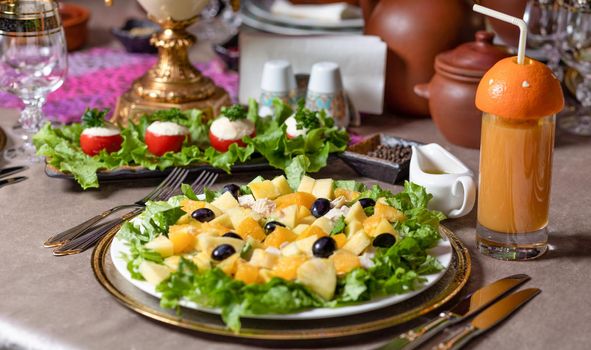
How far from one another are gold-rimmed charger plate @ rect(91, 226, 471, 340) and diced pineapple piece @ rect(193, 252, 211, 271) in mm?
51

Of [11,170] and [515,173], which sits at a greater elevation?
[515,173]

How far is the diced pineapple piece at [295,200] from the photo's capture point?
1193mm

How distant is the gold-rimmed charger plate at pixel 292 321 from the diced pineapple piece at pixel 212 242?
3.1 inches

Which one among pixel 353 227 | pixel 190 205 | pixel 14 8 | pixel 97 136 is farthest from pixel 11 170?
pixel 353 227

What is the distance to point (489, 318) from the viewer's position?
1.01 m

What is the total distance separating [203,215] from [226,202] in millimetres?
68

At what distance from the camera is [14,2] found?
151 cm

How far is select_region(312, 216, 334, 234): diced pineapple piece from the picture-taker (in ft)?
3.66

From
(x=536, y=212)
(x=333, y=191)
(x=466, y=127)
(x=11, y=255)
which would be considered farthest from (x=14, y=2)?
(x=536, y=212)

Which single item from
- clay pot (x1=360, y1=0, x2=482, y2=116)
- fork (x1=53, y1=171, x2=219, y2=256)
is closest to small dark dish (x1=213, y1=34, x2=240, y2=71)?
clay pot (x1=360, y1=0, x2=482, y2=116)

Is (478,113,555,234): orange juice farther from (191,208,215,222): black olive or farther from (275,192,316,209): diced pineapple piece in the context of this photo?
(191,208,215,222): black olive

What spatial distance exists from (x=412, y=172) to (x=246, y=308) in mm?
478

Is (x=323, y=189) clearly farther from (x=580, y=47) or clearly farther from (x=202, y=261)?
(x=580, y=47)

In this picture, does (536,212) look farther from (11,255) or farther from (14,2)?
(14,2)
